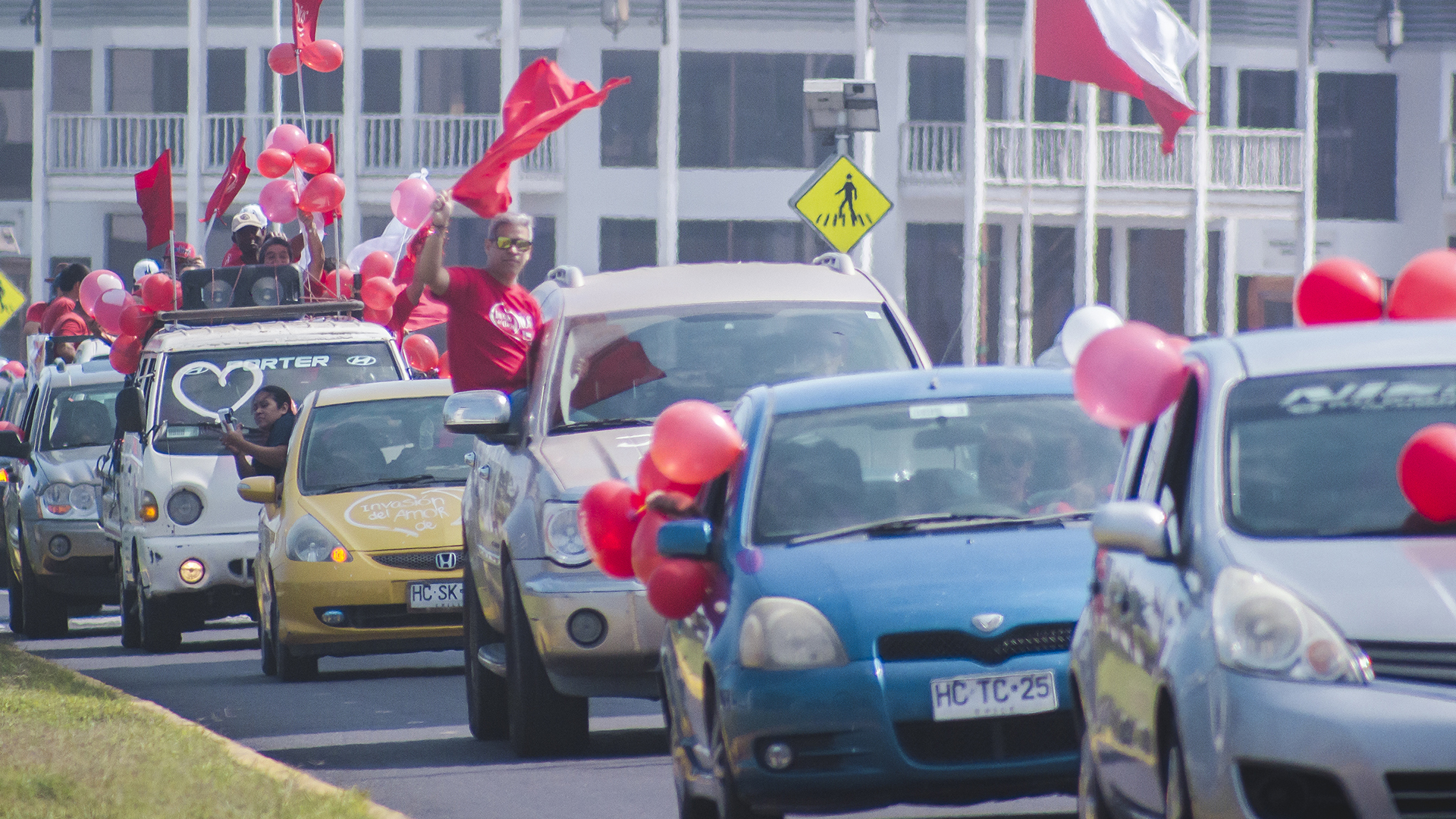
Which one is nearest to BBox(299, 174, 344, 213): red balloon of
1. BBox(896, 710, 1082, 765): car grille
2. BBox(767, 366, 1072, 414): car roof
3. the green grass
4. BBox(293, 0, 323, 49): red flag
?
BBox(293, 0, 323, 49): red flag

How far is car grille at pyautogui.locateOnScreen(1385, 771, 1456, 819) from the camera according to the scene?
16.7 feet

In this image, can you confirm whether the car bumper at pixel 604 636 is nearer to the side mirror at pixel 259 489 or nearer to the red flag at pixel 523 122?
the red flag at pixel 523 122


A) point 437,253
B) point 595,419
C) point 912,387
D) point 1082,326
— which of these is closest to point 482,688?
point 595,419

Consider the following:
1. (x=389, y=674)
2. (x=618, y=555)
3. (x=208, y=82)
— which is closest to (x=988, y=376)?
(x=618, y=555)

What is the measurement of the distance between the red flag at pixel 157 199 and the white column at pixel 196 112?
1445 centimetres

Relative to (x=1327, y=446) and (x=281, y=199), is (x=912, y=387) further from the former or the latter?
(x=281, y=199)

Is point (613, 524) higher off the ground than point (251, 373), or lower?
lower

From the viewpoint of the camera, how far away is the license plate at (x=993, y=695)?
23.5 ft

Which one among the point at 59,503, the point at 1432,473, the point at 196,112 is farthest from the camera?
the point at 196,112

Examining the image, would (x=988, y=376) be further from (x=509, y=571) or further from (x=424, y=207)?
(x=424, y=207)

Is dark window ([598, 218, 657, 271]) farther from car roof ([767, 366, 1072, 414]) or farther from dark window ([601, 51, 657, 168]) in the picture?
car roof ([767, 366, 1072, 414])

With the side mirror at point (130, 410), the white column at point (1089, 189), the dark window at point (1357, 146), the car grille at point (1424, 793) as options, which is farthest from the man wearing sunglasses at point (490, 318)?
the dark window at point (1357, 146)

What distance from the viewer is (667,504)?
8484 millimetres

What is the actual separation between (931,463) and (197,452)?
30.2 feet
